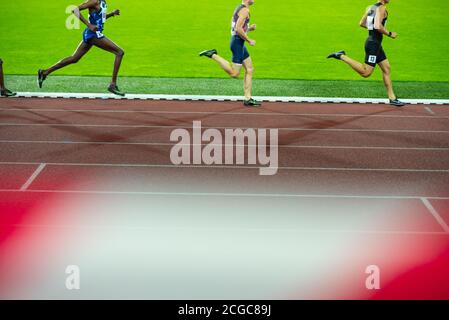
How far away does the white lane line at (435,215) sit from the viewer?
21.1ft

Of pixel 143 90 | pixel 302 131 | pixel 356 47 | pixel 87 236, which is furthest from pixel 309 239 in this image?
pixel 356 47

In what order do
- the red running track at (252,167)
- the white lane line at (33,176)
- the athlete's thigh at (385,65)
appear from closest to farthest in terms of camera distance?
the red running track at (252,167) → the white lane line at (33,176) → the athlete's thigh at (385,65)

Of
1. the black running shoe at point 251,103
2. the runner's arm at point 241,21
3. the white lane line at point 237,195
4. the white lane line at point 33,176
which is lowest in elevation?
the white lane line at point 237,195

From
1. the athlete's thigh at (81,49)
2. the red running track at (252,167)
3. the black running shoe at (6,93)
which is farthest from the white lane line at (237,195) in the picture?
the athlete's thigh at (81,49)

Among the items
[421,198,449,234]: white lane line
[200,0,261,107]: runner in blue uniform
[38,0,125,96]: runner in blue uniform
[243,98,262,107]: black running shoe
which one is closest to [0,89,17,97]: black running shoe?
[38,0,125,96]: runner in blue uniform

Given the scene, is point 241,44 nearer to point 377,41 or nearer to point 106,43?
point 377,41

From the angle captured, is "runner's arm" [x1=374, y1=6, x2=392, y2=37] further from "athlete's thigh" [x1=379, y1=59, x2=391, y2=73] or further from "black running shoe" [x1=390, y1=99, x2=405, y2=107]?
"black running shoe" [x1=390, y1=99, x2=405, y2=107]

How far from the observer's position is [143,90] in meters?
13.7

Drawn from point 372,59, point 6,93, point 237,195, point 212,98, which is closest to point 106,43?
point 6,93

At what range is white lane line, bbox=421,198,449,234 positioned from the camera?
21.1ft

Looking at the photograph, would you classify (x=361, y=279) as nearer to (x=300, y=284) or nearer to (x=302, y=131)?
(x=300, y=284)

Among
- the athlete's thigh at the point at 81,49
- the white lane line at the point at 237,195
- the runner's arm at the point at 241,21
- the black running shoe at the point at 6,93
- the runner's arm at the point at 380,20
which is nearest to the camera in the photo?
the white lane line at the point at 237,195

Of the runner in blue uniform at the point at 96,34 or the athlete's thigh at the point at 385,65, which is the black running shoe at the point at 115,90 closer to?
the runner in blue uniform at the point at 96,34

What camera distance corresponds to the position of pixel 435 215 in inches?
265
